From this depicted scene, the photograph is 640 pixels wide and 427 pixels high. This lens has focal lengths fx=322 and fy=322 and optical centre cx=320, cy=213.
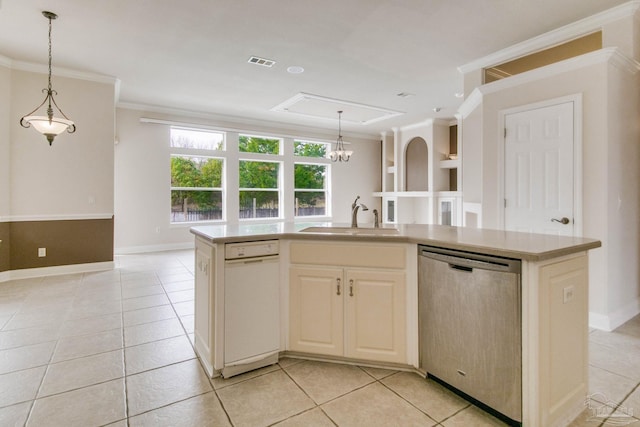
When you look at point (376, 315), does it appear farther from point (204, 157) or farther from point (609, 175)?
point (204, 157)

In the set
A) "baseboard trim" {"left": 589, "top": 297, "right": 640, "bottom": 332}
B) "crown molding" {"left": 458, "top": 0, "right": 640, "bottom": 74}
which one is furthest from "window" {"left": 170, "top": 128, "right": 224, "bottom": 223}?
"baseboard trim" {"left": 589, "top": 297, "right": 640, "bottom": 332}

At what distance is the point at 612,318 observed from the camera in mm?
2947

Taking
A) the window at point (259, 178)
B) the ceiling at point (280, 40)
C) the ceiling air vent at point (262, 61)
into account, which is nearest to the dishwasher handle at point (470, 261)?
the ceiling at point (280, 40)

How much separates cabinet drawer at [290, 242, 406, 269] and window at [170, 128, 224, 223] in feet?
18.8

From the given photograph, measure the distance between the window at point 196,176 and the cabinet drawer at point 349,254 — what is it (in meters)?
5.72

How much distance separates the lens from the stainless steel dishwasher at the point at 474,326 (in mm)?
1571

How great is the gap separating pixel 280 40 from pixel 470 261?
130 inches

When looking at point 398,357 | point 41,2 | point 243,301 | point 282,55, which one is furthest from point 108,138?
point 398,357

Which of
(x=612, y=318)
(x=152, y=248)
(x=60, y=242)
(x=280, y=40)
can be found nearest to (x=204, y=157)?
(x=152, y=248)

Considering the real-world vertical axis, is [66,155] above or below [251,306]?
above

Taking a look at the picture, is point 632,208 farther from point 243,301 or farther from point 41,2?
point 41,2

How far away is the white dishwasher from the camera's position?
2.06 meters

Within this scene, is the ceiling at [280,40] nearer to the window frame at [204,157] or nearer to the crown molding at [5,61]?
the crown molding at [5,61]

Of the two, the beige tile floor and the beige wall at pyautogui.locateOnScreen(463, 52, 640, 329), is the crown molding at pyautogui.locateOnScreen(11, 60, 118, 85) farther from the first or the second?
the beige wall at pyautogui.locateOnScreen(463, 52, 640, 329)
